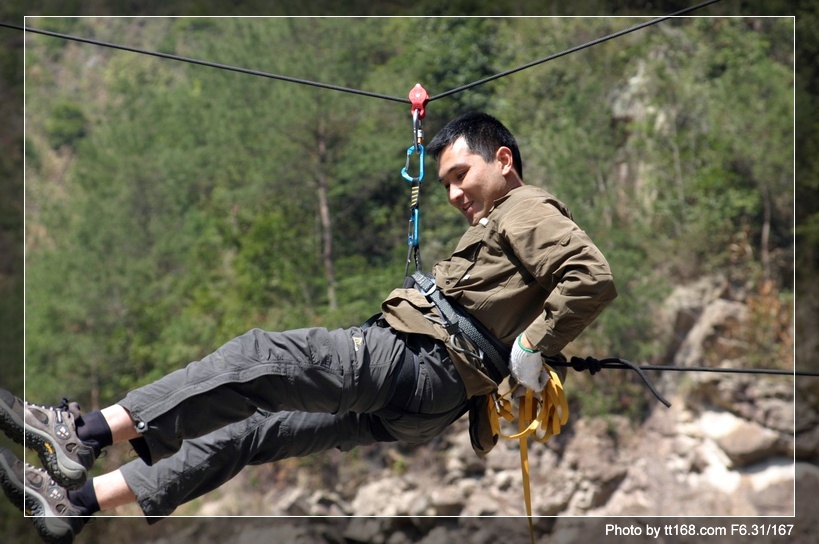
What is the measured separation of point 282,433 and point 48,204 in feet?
33.8

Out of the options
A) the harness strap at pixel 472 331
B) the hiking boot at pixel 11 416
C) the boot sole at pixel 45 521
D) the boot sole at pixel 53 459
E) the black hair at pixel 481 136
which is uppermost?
the black hair at pixel 481 136

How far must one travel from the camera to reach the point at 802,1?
35.8ft

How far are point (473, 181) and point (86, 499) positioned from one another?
159 centimetres

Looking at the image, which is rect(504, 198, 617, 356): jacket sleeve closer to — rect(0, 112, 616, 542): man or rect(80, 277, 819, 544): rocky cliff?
rect(0, 112, 616, 542): man

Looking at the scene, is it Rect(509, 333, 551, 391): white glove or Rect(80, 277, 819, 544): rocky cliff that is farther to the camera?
Rect(80, 277, 819, 544): rocky cliff

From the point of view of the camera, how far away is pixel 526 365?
2848 millimetres

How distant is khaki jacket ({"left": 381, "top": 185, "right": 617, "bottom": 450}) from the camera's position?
2.72 metres

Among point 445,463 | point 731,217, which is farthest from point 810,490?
point 445,463

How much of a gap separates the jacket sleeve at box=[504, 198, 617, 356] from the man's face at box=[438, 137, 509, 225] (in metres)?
0.21

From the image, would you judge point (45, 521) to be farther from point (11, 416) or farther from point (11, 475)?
point (11, 416)

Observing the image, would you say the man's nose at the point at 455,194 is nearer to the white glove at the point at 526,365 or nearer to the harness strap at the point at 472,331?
the harness strap at the point at 472,331

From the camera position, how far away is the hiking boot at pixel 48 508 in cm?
275

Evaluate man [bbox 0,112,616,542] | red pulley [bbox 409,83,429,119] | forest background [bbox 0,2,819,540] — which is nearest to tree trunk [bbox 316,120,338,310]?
forest background [bbox 0,2,819,540]

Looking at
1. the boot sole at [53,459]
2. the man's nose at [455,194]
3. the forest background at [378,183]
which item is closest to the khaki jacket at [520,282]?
the man's nose at [455,194]
